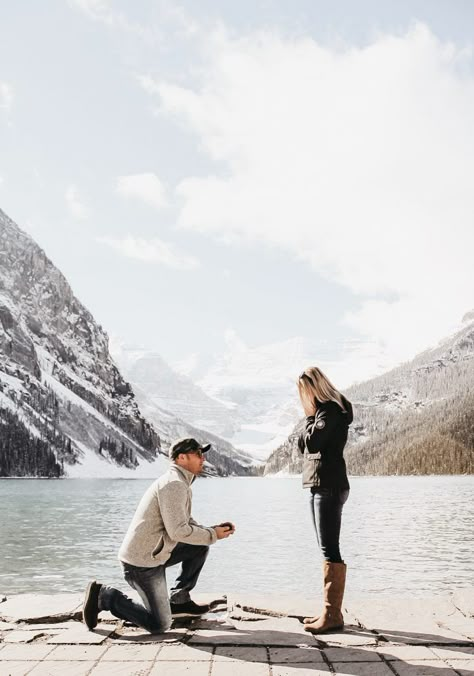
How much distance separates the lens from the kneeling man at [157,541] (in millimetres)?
8250

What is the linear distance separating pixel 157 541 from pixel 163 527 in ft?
0.63

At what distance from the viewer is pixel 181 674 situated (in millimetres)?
6477

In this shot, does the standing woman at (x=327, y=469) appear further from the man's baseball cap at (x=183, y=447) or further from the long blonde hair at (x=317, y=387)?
the man's baseball cap at (x=183, y=447)

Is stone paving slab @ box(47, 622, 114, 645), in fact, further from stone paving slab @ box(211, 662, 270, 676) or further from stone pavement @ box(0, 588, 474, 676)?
stone paving slab @ box(211, 662, 270, 676)

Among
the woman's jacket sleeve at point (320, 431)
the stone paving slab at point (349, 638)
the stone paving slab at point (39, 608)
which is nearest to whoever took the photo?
the stone paving slab at point (349, 638)

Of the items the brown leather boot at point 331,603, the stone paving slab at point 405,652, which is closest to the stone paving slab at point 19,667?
the brown leather boot at point 331,603

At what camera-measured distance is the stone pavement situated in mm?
6691

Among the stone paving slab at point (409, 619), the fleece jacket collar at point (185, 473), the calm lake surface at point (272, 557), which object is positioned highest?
the fleece jacket collar at point (185, 473)

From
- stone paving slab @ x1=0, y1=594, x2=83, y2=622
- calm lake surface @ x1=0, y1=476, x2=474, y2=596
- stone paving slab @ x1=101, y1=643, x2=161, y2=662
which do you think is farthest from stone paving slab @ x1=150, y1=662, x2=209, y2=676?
calm lake surface @ x1=0, y1=476, x2=474, y2=596

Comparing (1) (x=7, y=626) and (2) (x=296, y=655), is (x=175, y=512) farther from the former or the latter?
(1) (x=7, y=626)

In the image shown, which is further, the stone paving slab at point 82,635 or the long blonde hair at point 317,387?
the long blonde hair at point 317,387

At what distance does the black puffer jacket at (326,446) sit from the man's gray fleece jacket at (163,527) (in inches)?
61.5

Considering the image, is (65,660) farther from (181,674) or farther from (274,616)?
(274,616)

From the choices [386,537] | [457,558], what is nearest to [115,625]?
[457,558]
